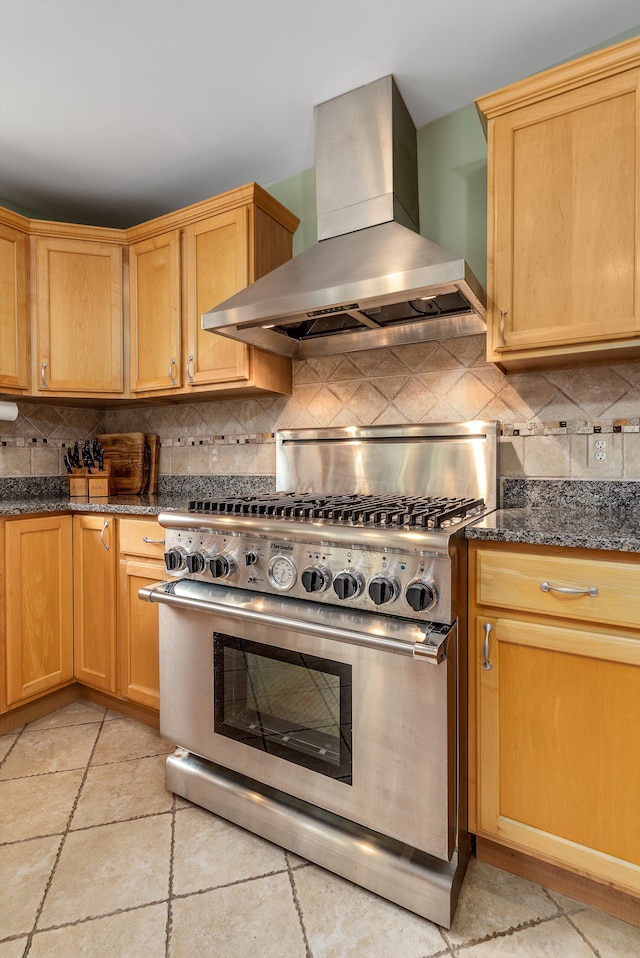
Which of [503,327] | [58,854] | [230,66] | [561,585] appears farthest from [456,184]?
[58,854]

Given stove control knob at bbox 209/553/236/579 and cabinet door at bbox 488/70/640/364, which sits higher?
cabinet door at bbox 488/70/640/364

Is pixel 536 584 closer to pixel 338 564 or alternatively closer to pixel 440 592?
pixel 440 592

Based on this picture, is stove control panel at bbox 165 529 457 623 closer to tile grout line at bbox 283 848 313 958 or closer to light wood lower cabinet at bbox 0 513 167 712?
light wood lower cabinet at bbox 0 513 167 712

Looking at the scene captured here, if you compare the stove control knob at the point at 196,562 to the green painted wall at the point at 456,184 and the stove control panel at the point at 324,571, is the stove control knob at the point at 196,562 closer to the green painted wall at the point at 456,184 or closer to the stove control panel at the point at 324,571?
the stove control panel at the point at 324,571

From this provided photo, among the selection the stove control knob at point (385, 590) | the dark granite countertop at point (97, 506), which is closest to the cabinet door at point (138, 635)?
the dark granite countertop at point (97, 506)

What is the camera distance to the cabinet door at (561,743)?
47.9 inches

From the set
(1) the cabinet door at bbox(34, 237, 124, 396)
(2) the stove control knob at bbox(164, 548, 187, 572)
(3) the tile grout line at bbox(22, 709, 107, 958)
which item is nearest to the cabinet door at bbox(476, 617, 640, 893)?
(2) the stove control knob at bbox(164, 548, 187, 572)

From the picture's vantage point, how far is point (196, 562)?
1.70 metres

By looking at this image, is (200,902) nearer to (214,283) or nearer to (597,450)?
(597,450)

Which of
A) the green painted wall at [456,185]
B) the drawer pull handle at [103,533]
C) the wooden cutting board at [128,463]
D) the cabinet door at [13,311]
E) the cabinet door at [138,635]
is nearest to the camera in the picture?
the green painted wall at [456,185]

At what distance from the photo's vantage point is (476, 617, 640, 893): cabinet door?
3.99 ft

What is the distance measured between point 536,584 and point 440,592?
0.83 ft

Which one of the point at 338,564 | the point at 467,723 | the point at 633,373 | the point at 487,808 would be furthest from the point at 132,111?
the point at 487,808

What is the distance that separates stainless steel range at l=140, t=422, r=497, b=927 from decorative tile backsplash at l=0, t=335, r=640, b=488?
0.16 meters
